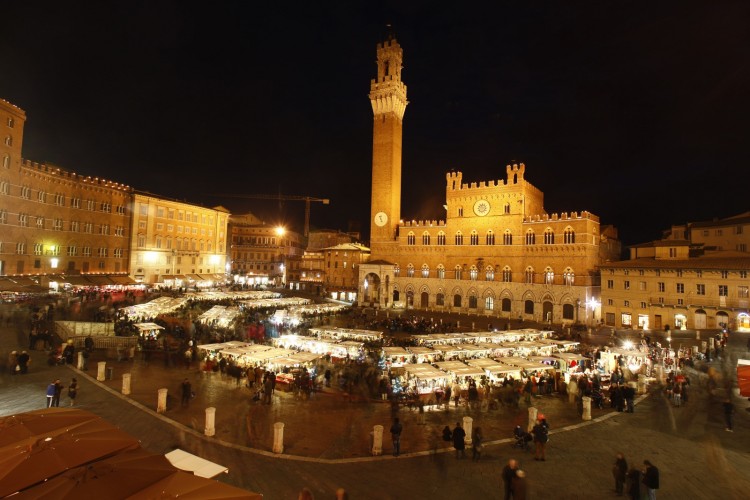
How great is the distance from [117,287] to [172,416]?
35466mm

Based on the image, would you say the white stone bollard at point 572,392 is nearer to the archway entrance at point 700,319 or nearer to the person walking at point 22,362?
the person walking at point 22,362

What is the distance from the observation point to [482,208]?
4362 centimetres

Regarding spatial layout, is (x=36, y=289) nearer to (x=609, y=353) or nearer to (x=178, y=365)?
(x=178, y=365)

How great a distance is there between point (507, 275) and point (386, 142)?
21.4 meters

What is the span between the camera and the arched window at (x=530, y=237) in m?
40.5

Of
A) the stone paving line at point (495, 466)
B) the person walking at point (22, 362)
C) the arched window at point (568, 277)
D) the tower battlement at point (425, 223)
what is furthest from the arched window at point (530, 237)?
the person walking at point (22, 362)

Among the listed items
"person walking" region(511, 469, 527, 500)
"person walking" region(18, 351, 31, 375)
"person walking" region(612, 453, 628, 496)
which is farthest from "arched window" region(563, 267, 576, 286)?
"person walking" region(18, 351, 31, 375)

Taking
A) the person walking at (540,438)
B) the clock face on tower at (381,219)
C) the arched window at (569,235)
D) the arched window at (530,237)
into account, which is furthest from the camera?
the clock face on tower at (381,219)

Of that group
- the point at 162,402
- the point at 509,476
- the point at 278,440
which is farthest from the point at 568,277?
the point at 162,402

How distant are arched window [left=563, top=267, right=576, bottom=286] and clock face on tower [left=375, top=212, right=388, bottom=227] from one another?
21.0 meters

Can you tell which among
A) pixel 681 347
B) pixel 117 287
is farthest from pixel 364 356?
pixel 117 287

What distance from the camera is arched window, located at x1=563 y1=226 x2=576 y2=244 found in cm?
3803

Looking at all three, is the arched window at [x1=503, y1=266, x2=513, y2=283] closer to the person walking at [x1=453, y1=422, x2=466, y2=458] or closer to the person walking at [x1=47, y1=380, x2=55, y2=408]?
the person walking at [x1=453, y1=422, x2=466, y2=458]

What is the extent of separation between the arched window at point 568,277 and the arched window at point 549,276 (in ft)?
3.55
